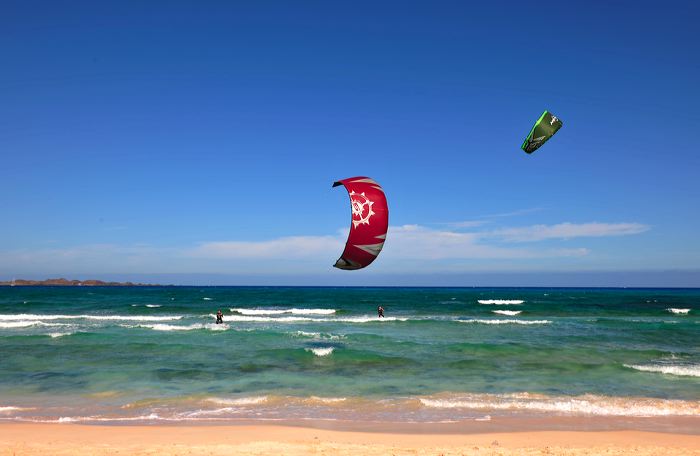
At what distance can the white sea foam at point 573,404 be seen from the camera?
12.4m

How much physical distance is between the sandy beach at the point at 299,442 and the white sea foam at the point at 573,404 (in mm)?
2001

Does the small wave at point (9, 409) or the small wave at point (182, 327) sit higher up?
the small wave at point (182, 327)

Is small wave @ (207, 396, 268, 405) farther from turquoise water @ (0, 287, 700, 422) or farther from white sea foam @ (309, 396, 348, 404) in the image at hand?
white sea foam @ (309, 396, 348, 404)

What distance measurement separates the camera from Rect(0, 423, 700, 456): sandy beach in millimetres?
9000

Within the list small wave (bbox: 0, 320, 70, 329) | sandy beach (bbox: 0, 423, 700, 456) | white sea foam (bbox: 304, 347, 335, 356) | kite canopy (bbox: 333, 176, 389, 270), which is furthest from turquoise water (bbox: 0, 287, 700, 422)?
kite canopy (bbox: 333, 176, 389, 270)

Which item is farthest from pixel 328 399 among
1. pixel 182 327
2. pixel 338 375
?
pixel 182 327

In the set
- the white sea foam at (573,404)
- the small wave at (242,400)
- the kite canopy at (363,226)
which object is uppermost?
the kite canopy at (363,226)

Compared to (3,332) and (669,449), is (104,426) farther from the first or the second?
(3,332)

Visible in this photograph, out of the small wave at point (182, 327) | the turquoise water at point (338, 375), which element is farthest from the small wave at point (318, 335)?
the small wave at point (182, 327)

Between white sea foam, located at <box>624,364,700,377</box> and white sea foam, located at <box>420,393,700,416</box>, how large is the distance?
14.4 feet

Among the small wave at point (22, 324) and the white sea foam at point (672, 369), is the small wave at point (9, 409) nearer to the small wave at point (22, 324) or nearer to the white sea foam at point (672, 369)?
the white sea foam at point (672, 369)

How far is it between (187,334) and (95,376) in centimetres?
1188

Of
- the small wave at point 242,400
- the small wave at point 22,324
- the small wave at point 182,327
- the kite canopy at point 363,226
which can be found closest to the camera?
the kite canopy at point 363,226

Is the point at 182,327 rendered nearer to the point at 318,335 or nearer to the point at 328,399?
the point at 318,335
